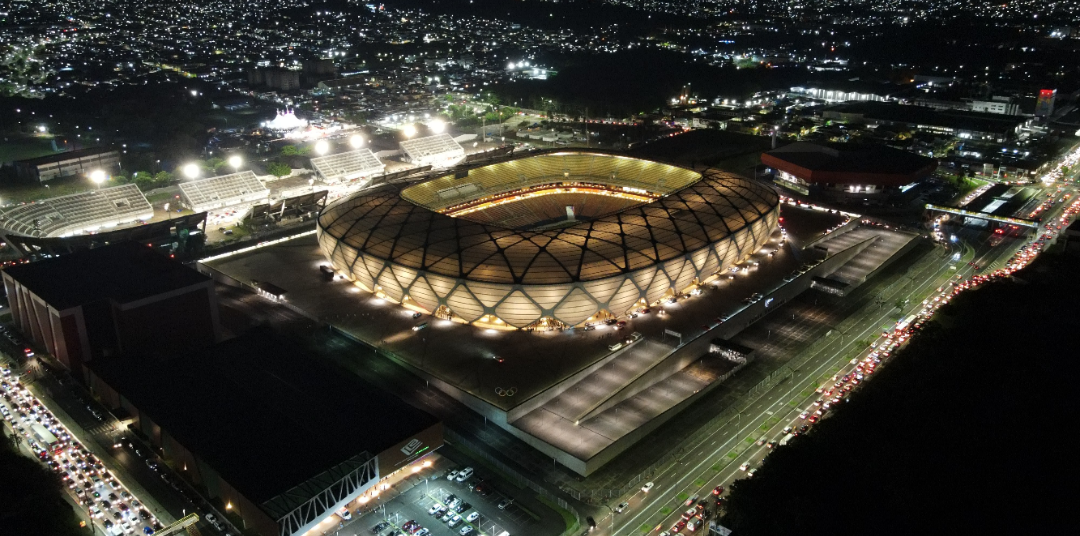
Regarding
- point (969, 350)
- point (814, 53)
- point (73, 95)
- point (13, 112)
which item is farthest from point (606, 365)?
point (814, 53)

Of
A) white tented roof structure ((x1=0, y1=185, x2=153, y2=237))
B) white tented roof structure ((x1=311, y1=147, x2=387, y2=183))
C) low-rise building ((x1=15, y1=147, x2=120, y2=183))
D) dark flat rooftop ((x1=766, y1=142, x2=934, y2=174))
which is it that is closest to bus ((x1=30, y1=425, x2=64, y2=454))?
white tented roof structure ((x1=0, y1=185, x2=153, y2=237))

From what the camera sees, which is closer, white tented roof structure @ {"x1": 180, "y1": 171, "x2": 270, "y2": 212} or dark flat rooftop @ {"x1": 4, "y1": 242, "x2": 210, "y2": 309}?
dark flat rooftop @ {"x1": 4, "y1": 242, "x2": 210, "y2": 309}

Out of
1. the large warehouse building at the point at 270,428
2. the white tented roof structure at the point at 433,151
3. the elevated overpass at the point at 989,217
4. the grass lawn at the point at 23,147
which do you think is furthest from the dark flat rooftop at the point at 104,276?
the elevated overpass at the point at 989,217

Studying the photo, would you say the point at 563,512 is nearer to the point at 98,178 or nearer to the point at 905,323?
the point at 905,323

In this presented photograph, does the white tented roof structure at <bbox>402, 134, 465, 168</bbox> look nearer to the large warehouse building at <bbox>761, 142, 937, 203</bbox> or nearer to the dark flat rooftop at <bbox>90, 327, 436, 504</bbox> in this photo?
the large warehouse building at <bbox>761, 142, 937, 203</bbox>

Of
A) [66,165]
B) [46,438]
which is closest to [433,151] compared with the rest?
[66,165]

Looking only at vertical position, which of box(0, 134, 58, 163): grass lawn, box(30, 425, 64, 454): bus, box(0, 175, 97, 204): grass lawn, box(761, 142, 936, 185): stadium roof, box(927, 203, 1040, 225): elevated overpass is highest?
box(761, 142, 936, 185): stadium roof
